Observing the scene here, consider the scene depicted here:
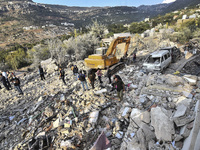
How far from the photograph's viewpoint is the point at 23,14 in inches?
2906

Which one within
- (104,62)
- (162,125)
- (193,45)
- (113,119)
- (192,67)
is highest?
(193,45)

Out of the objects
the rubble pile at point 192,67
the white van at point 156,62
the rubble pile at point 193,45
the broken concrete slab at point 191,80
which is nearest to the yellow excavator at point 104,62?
the white van at point 156,62

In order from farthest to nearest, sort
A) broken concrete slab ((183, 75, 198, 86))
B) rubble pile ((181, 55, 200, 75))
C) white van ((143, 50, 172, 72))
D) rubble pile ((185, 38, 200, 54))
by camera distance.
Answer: rubble pile ((185, 38, 200, 54))
rubble pile ((181, 55, 200, 75))
white van ((143, 50, 172, 72))
broken concrete slab ((183, 75, 198, 86))

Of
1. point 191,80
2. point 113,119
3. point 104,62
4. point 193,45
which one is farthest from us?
point 193,45

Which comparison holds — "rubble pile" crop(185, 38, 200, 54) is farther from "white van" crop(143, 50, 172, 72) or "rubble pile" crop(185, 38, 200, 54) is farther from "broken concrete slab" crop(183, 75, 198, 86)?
"broken concrete slab" crop(183, 75, 198, 86)

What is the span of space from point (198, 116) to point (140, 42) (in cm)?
1850

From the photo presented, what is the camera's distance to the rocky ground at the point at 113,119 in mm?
3029

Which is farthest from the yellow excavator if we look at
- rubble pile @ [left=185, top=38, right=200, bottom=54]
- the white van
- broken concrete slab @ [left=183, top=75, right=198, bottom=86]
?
rubble pile @ [left=185, top=38, right=200, bottom=54]

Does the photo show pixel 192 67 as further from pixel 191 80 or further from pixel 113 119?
pixel 113 119

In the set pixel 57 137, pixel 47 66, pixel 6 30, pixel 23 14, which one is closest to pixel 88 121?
pixel 57 137

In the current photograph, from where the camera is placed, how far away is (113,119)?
15.0 feet

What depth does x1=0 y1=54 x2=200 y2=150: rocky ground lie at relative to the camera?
119 inches

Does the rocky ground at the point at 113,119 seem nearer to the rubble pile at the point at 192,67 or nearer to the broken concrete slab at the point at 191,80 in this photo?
the broken concrete slab at the point at 191,80

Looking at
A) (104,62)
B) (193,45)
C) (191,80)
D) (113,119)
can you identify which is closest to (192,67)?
(193,45)
